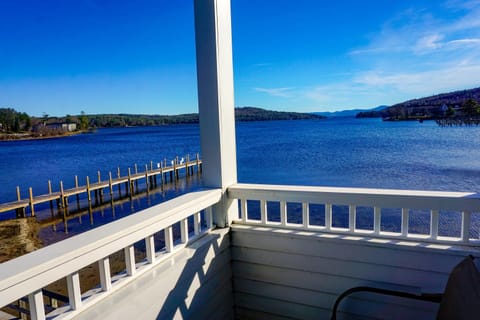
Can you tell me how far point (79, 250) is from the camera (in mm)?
1064

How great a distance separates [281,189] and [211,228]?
0.49 m

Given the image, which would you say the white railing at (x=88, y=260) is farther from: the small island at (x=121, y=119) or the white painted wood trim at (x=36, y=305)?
the small island at (x=121, y=119)

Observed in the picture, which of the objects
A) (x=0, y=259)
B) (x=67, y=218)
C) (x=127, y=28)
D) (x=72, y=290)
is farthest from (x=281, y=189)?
(x=127, y=28)

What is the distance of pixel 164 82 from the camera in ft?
103

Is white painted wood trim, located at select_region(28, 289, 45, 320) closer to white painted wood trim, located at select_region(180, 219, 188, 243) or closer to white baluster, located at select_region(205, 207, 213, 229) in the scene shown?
white painted wood trim, located at select_region(180, 219, 188, 243)

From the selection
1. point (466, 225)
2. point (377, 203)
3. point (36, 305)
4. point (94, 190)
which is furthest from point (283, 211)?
point (94, 190)

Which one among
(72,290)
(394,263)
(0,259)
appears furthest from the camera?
(0,259)

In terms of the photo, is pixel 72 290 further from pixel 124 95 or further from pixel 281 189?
pixel 124 95

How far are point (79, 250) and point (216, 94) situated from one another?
3.70ft

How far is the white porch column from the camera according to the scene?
1.83 metres

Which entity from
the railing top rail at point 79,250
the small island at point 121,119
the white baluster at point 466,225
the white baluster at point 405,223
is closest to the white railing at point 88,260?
the railing top rail at point 79,250

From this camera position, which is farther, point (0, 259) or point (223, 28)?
point (0, 259)

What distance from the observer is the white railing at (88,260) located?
0.90 m

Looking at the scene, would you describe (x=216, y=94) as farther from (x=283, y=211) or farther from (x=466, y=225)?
(x=466, y=225)
